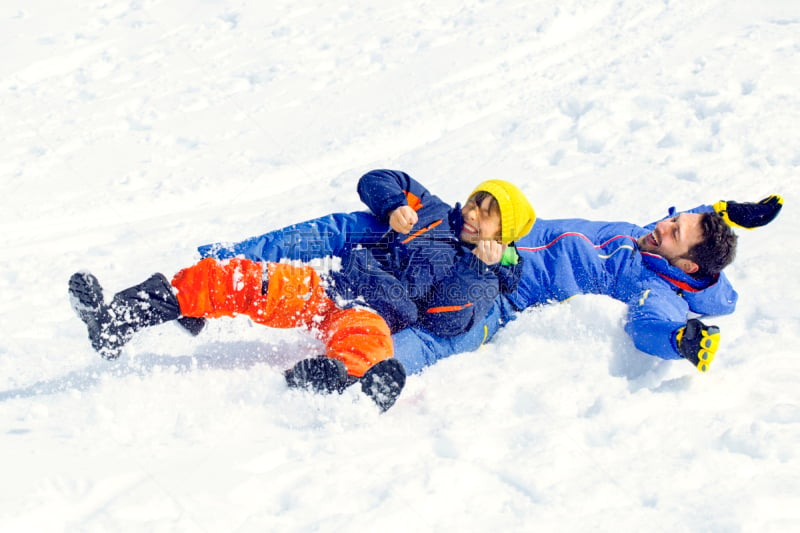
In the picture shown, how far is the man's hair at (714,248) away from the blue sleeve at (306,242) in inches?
54.3

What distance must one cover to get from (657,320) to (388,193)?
119 cm

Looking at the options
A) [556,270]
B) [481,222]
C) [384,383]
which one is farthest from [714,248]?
[384,383]

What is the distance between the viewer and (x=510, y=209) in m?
2.92

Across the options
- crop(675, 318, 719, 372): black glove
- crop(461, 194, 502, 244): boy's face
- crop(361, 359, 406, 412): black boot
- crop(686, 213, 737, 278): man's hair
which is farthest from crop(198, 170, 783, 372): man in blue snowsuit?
crop(361, 359, 406, 412): black boot

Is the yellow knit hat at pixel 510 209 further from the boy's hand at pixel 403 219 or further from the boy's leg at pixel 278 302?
the boy's leg at pixel 278 302

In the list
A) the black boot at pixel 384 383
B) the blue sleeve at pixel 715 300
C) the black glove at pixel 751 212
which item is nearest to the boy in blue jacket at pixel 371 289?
the black boot at pixel 384 383

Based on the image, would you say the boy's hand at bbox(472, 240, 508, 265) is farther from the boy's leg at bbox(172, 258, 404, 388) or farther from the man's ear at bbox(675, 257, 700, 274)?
the man's ear at bbox(675, 257, 700, 274)

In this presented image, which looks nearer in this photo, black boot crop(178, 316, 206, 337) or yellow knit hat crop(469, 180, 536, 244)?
black boot crop(178, 316, 206, 337)

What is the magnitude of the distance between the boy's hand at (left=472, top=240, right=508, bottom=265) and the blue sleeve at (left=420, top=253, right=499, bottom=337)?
1.3 inches

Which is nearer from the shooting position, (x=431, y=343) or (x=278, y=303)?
(x=278, y=303)

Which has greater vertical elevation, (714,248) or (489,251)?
(489,251)

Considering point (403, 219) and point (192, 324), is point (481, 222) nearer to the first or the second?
point (403, 219)

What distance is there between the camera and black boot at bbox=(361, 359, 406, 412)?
95.7 inches

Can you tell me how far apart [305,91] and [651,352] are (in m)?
4.42
